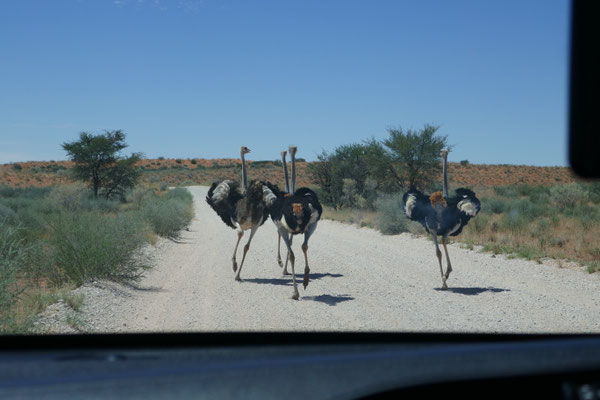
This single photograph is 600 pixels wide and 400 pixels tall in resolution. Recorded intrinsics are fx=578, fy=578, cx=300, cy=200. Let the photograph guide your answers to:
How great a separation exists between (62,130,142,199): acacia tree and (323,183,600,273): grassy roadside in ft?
44.0

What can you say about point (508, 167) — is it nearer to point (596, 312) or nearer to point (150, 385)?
point (596, 312)

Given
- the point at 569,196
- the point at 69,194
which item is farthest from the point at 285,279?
the point at 569,196

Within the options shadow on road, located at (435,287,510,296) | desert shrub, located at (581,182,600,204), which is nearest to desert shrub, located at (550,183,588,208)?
desert shrub, located at (581,182,600,204)

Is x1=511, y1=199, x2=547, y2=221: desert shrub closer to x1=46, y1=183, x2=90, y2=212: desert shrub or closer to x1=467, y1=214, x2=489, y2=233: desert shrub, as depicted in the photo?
x1=467, y1=214, x2=489, y2=233: desert shrub

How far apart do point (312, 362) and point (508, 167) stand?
91.3 metres

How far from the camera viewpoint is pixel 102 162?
35.0m

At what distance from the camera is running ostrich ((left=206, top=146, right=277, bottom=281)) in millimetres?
11273

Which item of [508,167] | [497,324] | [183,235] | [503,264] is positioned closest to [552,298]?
[497,324]

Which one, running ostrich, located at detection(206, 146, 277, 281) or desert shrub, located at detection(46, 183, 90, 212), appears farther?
desert shrub, located at detection(46, 183, 90, 212)

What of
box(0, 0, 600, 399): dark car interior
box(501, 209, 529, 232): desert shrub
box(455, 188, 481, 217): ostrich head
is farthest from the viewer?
box(501, 209, 529, 232): desert shrub

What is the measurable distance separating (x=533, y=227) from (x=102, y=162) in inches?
1006

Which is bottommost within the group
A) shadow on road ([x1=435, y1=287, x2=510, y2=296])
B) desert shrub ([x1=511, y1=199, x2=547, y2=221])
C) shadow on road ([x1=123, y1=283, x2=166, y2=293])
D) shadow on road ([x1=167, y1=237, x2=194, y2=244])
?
shadow on road ([x1=435, y1=287, x2=510, y2=296])

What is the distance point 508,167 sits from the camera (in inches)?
3433

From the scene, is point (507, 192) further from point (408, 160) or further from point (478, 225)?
point (478, 225)
